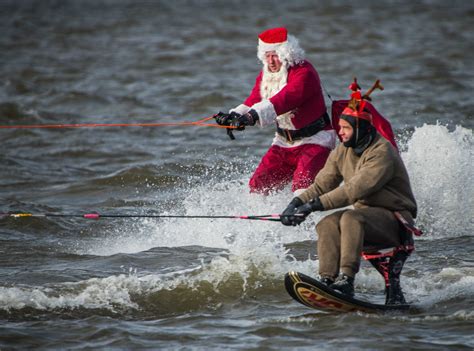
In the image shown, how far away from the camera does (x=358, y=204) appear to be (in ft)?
24.3

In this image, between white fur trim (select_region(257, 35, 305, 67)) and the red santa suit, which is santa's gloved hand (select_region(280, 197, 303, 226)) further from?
white fur trim (select_region(257, 35, 305, 67))

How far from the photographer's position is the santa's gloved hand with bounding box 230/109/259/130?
9.16 metres

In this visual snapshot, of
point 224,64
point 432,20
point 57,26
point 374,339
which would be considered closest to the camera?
point 374,339

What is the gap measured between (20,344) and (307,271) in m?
2.52

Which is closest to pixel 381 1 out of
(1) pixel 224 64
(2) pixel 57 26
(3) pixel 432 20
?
(3) pixel 432 20

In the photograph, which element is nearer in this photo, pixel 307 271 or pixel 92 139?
pixel 307 271

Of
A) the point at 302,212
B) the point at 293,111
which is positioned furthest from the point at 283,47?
the point at 302,212

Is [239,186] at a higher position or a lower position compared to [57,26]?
lower

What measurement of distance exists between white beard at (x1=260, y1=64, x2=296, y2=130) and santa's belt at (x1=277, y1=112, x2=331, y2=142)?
58 millimetres

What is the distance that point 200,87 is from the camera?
21641 millimetres

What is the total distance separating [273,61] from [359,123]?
2.41 metres

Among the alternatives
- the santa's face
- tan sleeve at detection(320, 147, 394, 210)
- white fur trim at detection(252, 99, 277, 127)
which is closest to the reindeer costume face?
tan sleeve at detection(320, 147, 394, 210)

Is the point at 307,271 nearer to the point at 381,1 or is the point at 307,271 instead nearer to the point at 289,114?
the point at 289,114

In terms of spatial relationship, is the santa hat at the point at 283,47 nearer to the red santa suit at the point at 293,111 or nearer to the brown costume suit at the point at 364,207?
the red santa suit at the point at 293,111
